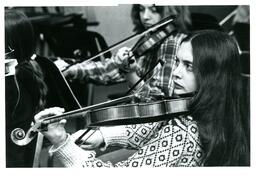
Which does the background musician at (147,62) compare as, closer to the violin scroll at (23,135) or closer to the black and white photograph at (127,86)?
the black and white photograph at (127,86)

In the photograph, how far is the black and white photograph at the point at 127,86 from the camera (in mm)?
1148

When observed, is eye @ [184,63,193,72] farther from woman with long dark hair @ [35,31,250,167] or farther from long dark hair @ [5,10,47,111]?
long dark hair @ [5,10,47,111]

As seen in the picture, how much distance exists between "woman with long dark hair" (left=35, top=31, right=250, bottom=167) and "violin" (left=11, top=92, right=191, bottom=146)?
0.10ft

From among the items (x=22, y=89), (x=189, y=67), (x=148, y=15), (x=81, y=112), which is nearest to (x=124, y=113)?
(x=81, y=112)

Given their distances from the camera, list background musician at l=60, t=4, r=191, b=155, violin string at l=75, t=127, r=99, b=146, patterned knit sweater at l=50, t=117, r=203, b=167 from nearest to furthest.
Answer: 1. patterned knit sweater at l=50, t=117, r=203, b=167
2. violin string at l=75, t=127, r=99, b=146
3. background musician at l=60, t=4, r=191, b=155


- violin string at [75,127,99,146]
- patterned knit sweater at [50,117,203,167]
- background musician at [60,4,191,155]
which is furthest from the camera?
background musician at [60,4,191,155]

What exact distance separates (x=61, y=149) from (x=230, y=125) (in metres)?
0.49

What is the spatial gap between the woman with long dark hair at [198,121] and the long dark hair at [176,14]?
0.28 m

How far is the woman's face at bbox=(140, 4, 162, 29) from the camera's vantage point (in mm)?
1451

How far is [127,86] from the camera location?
4.68ft

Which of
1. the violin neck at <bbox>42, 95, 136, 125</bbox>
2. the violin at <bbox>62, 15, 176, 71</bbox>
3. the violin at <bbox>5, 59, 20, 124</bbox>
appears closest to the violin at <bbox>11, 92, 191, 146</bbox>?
the violin neck at <bbox>42, 95, 136, 125</bbox>

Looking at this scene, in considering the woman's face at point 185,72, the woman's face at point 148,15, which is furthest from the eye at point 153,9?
the woman's face at point 185,72
